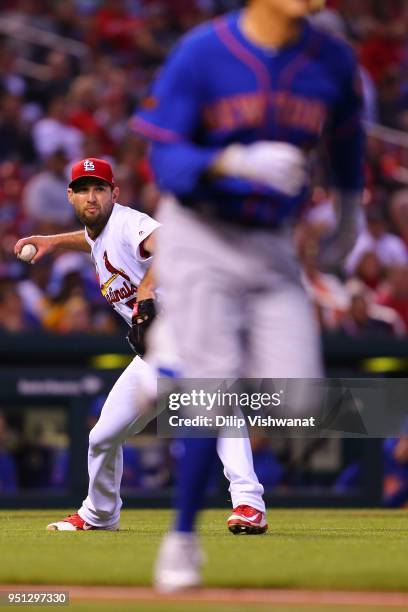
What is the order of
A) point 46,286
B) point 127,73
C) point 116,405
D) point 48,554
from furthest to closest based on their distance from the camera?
point 127,73 → point 46,286 → point 116,405 → point 48,554

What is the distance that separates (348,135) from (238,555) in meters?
1.73

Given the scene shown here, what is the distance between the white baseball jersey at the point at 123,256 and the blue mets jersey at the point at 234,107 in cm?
228

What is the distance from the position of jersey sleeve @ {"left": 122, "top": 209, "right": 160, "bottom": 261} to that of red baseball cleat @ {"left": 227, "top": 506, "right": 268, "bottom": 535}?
4.26ft

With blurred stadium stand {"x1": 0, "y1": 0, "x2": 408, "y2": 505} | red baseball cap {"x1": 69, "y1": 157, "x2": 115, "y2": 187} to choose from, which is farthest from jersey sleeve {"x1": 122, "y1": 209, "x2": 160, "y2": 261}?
blurred stadium stand {"x1": 0, "y1": 0, "x2": 408, "y2": 505}

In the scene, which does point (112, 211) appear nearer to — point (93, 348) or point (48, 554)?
point (48, 554)

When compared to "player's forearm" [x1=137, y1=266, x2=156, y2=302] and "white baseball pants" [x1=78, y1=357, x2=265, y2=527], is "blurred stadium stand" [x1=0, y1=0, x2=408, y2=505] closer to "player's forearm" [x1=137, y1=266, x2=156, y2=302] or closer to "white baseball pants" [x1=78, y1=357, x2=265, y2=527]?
"player's forearm" [x1=137, y1=266, x2=156, y2=302]

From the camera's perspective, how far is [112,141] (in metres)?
14.4

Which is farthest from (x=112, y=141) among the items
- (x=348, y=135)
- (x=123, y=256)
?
(x=348, y=135)

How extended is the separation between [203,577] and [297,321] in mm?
928

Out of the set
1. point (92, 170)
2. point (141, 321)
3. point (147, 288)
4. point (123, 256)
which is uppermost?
point (92, 170)

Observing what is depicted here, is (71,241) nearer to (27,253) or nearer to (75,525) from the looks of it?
(27,253)

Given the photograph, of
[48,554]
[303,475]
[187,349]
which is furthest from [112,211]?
[303,475]

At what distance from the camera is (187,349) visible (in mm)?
4469

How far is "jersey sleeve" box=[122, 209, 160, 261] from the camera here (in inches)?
267
